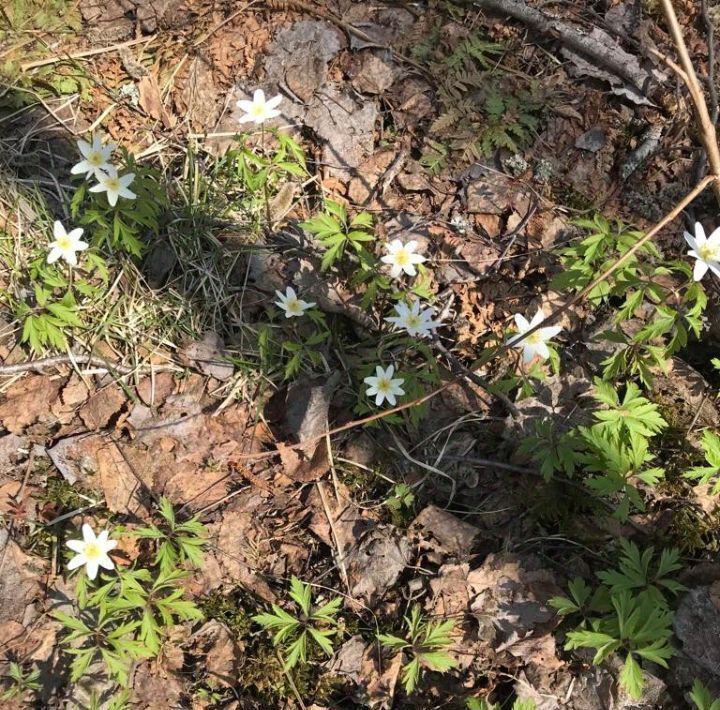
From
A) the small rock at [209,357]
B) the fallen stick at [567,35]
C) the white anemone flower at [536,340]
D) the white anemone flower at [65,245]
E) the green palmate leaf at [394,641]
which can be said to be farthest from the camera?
the fallen stick at [567,35]

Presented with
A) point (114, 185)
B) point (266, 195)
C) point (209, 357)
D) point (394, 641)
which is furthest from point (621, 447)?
point (114, 185)

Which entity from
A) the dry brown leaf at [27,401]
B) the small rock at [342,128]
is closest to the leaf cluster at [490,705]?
the dry brown leaf at [27,401]

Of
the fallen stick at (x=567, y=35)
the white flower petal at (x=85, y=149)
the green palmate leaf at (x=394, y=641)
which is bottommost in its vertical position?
the green palmate leaf at (x=394, y=641)

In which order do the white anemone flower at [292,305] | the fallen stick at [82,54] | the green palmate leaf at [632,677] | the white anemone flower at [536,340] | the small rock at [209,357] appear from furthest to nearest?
the fallen stick at [82,54], the small rock at [209,357], the white anemone flower at [292,305], the white anemone flower at [536,340], the green palmate leaf at [632,677]

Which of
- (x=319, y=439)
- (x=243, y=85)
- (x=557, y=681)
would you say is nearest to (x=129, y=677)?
(x=319, y=439)

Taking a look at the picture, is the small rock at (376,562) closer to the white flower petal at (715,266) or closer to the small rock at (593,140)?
the white flower petal at (715,266)

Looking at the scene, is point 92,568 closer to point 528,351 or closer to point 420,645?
point 420,645

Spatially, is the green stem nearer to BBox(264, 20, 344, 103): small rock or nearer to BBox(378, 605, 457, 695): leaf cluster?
BBox(264, 20, 344, 103): small rock
